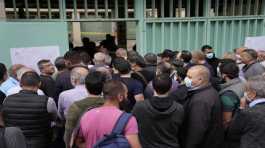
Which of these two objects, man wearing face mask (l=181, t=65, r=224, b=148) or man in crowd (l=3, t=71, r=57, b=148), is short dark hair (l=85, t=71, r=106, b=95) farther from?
man wearing face mask (l=181, t=65, r=224, b=148)

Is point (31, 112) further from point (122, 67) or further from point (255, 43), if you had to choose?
point (255, 43)

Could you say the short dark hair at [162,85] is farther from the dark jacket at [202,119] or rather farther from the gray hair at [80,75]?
the gray hair at [80,75]

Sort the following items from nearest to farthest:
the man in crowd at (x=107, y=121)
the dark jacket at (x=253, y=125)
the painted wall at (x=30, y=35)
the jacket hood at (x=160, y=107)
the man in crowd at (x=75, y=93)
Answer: the man in crowd at (x=107, y=121)
the dark jacket at (x=253, y=125)
the jacket hood at (x=160, y=107)
the man in crowd at (x=75, y=93)
the painted wall at (x=30, y=35)

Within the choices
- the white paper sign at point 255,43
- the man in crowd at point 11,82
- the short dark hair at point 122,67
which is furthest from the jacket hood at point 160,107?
the white paper sign at point 255,43

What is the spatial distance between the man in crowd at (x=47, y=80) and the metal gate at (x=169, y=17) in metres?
1.93

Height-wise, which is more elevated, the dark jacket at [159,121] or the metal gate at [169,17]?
the metal gate at [169,17]

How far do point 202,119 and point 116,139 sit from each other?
119 cm

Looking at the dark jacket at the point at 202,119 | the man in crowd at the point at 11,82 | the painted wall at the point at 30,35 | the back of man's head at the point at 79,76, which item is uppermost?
the painted wall at the point at 30,35

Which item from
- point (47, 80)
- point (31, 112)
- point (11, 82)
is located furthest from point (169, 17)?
point (31, 112)

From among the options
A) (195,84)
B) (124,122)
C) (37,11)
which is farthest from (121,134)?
(37,11)

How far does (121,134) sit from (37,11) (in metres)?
4.64

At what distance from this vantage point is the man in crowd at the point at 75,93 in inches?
→ 129

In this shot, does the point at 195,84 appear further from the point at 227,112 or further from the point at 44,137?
the point at 44,137

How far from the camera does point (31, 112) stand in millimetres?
2996
